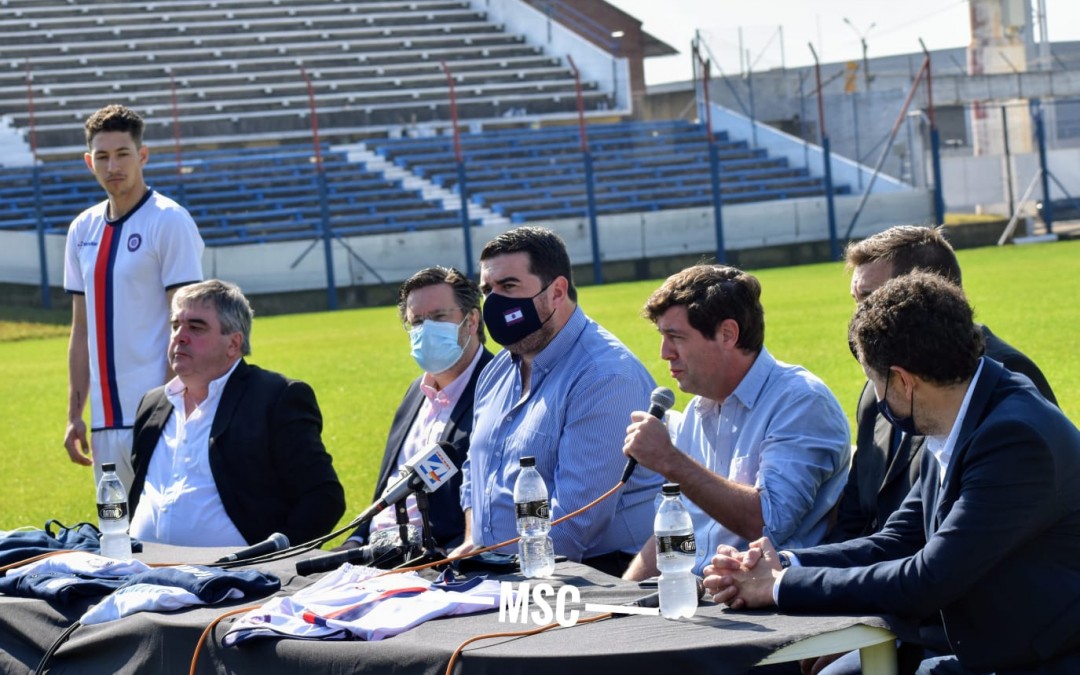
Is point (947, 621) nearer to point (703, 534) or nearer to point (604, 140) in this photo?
point (703, 534)

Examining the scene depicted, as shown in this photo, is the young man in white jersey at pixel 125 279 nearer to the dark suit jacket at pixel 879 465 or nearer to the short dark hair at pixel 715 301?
the short dark hair at pixel 715 301

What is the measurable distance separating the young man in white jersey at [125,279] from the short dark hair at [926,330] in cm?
404

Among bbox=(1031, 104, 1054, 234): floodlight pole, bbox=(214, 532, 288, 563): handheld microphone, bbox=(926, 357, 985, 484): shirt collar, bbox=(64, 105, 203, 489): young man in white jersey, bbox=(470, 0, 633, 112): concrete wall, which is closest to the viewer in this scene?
bbox=(926, 357, 985, 484): shirt collar

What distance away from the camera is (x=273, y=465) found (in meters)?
5.42

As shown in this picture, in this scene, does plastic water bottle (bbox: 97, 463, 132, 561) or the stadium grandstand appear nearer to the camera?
plastic water bottle (bbox: 97, 463, 132, 561)

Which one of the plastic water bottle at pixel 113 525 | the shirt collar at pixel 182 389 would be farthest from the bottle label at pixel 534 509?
the shirt collar at pixel 182 389

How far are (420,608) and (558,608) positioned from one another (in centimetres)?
33

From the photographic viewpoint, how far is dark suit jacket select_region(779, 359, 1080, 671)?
307cm

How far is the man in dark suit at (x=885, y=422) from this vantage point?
13.4 ft

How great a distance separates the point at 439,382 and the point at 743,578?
8.34 feet

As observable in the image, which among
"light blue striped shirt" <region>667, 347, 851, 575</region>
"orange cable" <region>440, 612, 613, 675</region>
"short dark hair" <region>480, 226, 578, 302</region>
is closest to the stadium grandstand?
"short dark hair" <region>480, 226, 578, 302</region>

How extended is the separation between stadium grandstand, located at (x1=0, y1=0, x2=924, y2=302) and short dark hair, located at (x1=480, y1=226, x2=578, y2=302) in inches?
895

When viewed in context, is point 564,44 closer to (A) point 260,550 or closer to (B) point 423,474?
(A) point 260,550

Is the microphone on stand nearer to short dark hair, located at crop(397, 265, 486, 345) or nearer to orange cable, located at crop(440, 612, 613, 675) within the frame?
orange cable, located at crop(440, 612, 613, 675)
